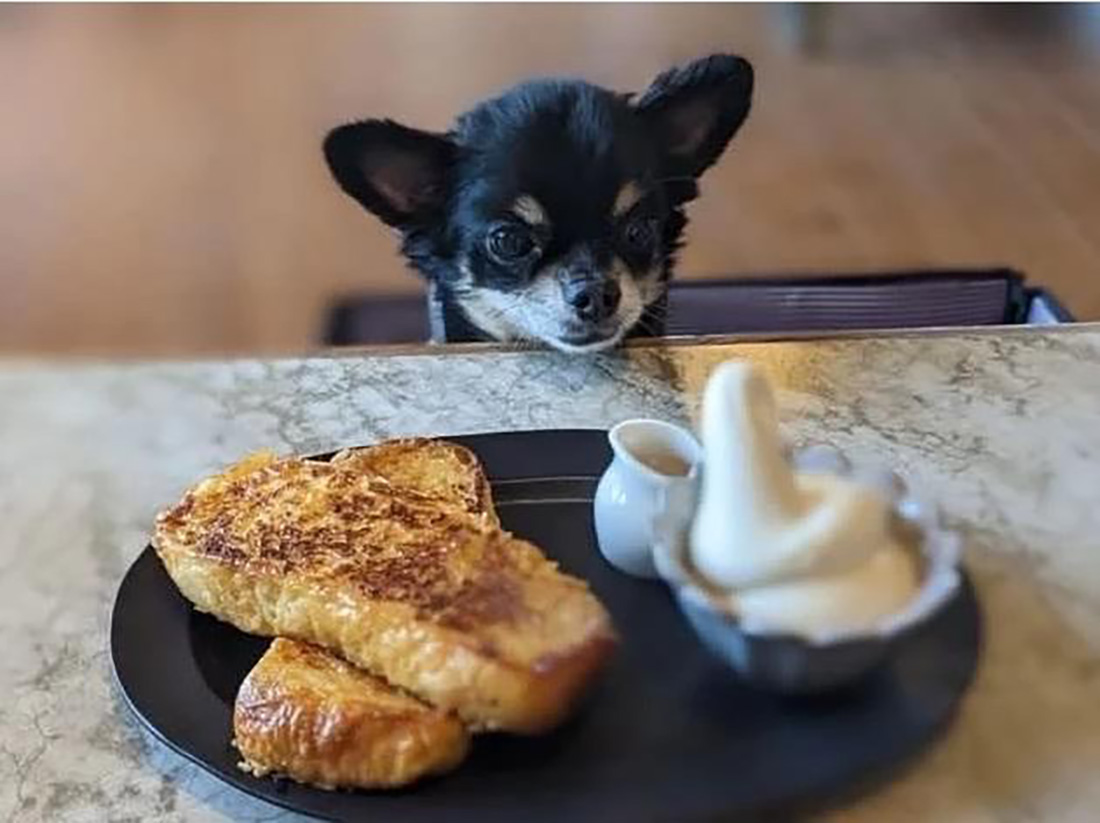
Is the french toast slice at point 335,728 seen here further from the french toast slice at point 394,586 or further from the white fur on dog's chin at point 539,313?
the white fur on dog's chin at point 539,313

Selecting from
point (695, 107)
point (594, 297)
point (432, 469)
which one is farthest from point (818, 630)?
point (695, 107)

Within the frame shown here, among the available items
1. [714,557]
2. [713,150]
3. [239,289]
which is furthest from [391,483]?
[239,289]

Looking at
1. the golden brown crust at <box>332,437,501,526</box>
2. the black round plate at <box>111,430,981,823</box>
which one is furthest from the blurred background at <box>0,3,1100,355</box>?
the black round plate at <box>111,430,981,823</box>

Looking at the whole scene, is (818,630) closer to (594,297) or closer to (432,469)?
(432,469)

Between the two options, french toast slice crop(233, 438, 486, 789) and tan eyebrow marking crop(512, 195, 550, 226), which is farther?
tan eyebrow marking crop(512, 195, 550, 226)

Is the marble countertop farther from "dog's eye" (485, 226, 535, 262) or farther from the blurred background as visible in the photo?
the blurred background

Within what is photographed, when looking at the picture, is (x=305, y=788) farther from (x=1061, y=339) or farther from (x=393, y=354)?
(x=1061, y=339)
